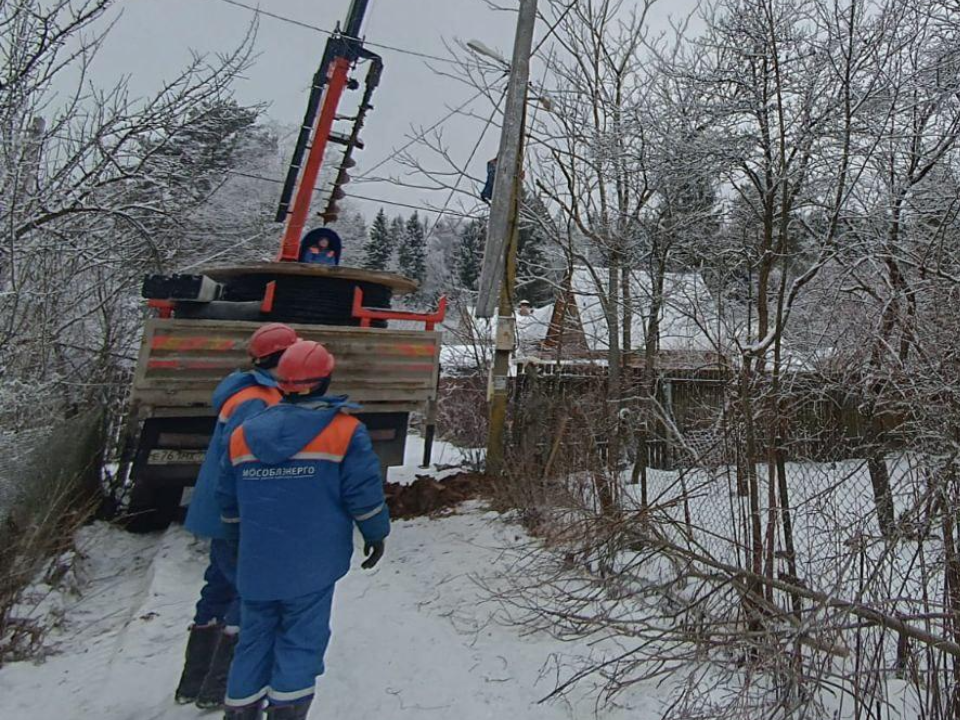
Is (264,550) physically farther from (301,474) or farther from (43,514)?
(43,514)

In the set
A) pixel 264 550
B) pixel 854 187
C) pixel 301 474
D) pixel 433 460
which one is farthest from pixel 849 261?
pixel 433 460

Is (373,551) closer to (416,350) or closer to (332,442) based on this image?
(332,442)

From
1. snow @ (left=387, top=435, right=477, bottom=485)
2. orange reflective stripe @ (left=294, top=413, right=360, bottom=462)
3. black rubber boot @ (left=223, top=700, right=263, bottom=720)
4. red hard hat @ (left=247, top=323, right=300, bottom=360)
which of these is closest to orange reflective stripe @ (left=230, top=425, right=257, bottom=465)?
orange reflective stripe @ (left=294, top=413, right=360, bottom=462)

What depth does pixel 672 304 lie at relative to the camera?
5395 mm

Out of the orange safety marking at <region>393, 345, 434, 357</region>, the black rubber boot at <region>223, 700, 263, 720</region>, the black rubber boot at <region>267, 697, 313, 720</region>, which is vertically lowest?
the black rubber boot at <region>223, 700, 263, 720</region>

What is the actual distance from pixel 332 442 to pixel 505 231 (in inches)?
167

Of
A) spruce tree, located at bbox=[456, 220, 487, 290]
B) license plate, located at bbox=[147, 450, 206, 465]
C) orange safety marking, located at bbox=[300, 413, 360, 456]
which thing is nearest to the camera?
orange safety marking, located at bbox=[300, 413, 360, 456]

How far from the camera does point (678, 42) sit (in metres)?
5.79

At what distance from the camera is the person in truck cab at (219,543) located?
2600mm

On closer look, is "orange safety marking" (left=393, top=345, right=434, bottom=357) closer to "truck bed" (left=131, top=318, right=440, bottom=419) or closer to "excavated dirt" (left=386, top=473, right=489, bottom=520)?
"truck bed" (left=131, top=318, right=440, bottom=419)

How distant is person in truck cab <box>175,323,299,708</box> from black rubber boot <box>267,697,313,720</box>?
1.91 feet

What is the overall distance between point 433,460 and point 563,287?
419 cm

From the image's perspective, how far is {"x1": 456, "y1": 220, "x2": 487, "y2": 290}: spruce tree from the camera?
29.8 feet

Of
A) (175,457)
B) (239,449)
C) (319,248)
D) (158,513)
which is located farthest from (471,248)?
(239,449)
